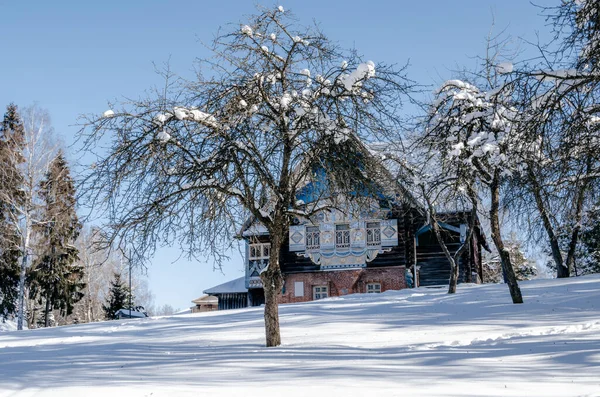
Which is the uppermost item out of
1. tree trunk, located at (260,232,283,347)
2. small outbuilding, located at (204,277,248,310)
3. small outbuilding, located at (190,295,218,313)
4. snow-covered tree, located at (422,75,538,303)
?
snow-covered tree, located at (422,75,538,303)

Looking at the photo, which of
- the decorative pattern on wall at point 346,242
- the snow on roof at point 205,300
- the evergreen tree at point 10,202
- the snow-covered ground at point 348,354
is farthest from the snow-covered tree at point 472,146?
the snow on roof at point 205,300

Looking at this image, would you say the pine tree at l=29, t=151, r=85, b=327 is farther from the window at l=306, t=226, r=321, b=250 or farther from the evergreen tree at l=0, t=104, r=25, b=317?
the window at l=306, t=226, r=321, b=250

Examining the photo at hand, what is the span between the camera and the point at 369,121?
41.4ft

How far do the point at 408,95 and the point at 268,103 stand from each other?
268 centimetres

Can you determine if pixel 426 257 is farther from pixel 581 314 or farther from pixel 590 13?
pixel 590 13

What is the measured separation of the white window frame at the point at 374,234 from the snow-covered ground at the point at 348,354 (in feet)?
43.3

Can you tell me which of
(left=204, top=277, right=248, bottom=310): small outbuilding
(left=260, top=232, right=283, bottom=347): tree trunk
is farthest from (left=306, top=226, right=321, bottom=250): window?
(left=260, top=232, right=283, bottom=347): tree trunk

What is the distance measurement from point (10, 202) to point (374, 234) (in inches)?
708

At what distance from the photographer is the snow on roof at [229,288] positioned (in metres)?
39.9

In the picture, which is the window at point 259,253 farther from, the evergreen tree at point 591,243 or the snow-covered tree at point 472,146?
the snow-covered tree at point 472,146

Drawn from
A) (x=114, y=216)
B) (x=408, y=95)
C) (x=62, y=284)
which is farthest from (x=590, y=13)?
(x=62, y=284)

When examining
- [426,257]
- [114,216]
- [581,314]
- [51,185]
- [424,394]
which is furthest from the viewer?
[426,257]

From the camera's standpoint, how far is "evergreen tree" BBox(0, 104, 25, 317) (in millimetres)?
28703

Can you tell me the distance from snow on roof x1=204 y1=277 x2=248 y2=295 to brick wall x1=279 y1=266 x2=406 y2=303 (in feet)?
17.0
